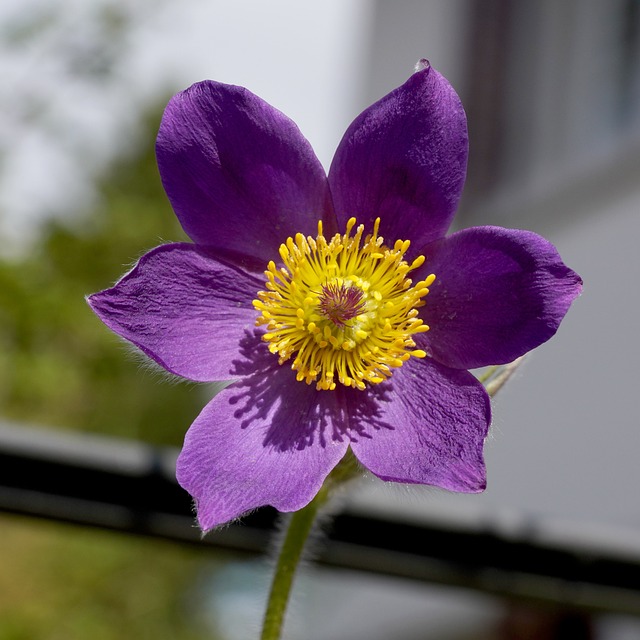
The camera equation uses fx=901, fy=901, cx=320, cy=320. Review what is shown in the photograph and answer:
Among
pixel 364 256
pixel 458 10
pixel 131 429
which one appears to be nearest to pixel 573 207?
pixel 458 10

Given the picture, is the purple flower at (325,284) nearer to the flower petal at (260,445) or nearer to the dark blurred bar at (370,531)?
the flower petal at (260,445)

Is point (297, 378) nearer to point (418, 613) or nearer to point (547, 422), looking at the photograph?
point (547, 422)

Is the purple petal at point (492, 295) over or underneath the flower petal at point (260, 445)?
over

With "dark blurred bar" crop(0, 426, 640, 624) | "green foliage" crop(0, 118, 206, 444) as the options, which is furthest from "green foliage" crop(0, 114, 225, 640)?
"dark blurred bar" crop(0, 426, 640, 624)

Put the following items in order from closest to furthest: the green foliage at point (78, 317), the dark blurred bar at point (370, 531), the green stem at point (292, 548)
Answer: the green stem at point (292, 548), the dark blurred bar at point (370, 531), the green foliage at point (78, 317)

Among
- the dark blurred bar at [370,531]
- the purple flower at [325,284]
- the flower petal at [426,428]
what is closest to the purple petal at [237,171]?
the purple flower at [325,284]

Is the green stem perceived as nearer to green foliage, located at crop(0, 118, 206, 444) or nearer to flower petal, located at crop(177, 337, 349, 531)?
flower petal, located at crop(177, 337, 349, 531)
